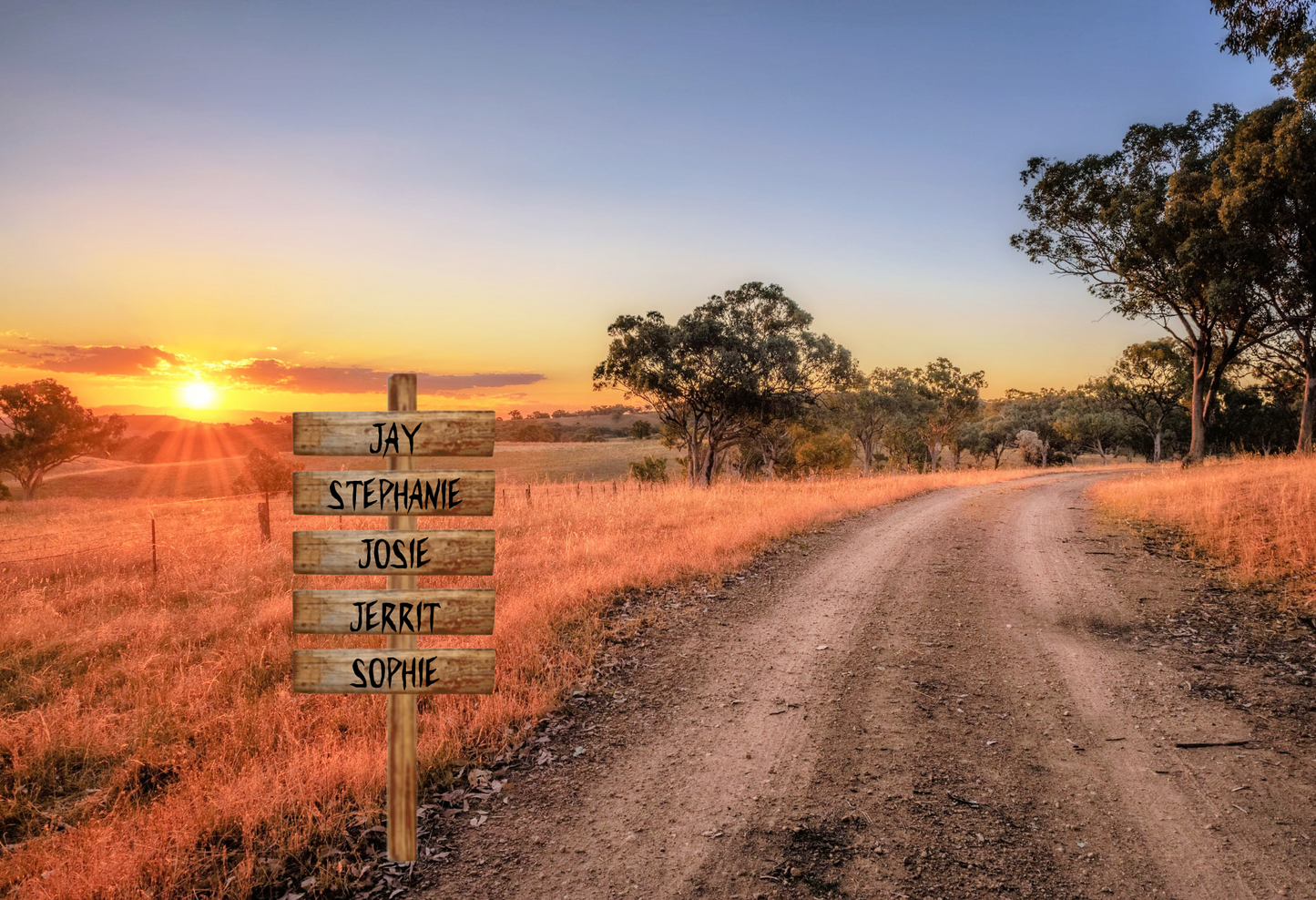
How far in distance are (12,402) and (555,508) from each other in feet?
180

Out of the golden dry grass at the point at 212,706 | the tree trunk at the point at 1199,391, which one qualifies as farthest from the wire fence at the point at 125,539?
the tree trunk at the point at 1199,391

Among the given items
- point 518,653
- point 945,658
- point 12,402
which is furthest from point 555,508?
point 12,402

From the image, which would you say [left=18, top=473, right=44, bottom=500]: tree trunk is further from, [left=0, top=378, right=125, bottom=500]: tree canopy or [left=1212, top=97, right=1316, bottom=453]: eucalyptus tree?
[left=1212, top=97, right=1316, bottom=453]: eucalyptus tree

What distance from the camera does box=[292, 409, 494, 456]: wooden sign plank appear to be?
14.0ft

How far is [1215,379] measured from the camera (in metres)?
26.5

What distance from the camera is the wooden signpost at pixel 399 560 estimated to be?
425 centimetres

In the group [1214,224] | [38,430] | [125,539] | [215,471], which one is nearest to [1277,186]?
[1214,224]

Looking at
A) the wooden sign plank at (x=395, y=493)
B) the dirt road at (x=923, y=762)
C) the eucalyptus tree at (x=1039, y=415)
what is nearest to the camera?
the dirt road at (x=923, y=762)

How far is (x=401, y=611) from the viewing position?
4316mm

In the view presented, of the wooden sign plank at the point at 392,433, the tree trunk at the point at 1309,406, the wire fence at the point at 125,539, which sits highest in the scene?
the tree trunk at the point at 1309,406

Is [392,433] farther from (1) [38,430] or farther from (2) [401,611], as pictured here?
(1) [38,430]

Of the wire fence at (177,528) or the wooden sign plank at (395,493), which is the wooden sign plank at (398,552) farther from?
the wire fence at (177,528)

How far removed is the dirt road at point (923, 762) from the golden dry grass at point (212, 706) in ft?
2.76

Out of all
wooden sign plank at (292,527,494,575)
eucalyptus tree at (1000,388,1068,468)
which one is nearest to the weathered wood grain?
wooden sign plank at (292,527,494,575)
